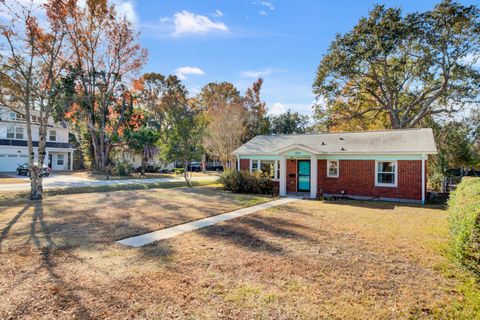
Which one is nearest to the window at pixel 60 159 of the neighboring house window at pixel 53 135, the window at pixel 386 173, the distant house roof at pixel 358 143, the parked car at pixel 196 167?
the neighboring house window at pixel 53 135

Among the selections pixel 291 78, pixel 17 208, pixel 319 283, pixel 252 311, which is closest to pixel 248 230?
pixel 319 283

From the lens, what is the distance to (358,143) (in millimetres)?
15992

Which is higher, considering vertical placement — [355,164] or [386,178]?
[355,164]

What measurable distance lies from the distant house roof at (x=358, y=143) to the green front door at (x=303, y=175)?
118 cm

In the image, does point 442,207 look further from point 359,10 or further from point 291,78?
point 359,10

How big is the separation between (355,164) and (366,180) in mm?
1030

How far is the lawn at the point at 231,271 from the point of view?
3.66 m

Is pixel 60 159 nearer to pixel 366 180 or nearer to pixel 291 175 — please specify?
pixel 291 175

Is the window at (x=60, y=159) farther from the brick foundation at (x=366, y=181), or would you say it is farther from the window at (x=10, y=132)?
the brick foundation at (x=366, y=181)

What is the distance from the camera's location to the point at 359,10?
24.8 metres

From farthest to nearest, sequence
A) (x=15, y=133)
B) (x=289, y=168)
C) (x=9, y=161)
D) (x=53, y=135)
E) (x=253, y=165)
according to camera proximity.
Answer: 1. (x=53, y=135)
2. (x=15, y=133)
3. (x=9, y=161)
4. (x=253, y=165)
5. (x=289, y=168)

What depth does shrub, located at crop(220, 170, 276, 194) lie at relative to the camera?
1667 cm

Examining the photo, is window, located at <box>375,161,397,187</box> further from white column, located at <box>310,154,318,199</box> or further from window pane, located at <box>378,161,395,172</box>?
white column, located at <box>310,154,318,199</box>

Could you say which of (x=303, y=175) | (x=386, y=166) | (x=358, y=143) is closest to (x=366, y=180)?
(x=386, y=166)
